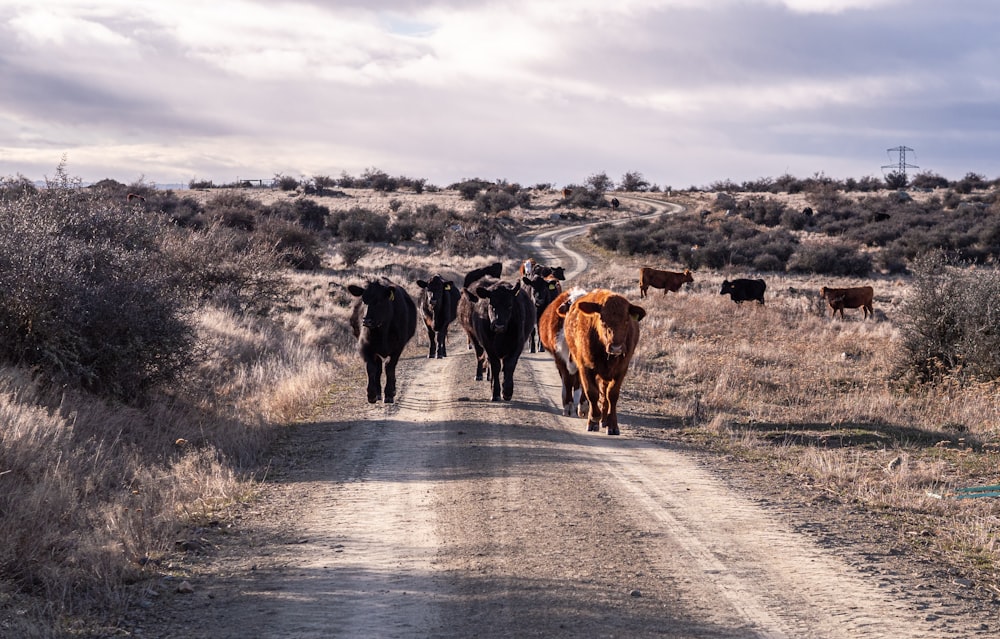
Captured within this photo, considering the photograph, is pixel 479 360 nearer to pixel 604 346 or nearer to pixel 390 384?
pixel 390 384

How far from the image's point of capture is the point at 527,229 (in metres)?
76.2

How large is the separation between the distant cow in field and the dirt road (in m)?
2.16

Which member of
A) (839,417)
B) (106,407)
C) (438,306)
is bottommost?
(839,417)

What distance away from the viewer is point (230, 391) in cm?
1410

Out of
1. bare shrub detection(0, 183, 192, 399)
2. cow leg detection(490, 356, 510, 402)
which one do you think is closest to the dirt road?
cow leg detection(490, 356, 510, 402)

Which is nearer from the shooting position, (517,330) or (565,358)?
(565,358)

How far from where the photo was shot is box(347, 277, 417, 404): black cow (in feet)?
43.0

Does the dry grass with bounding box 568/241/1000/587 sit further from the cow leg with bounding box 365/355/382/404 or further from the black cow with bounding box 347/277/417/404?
the cow leg with bounding box 365/355/382/404

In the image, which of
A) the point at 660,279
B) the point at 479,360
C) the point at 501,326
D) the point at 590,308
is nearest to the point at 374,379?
the point at 501,326

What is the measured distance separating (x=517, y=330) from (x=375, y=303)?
227cm

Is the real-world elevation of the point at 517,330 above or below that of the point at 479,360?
above

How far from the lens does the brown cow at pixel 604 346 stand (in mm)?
10719

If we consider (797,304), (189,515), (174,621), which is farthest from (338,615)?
(797,304)

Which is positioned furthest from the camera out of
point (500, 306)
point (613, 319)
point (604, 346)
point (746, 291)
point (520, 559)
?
point (746, 291)
